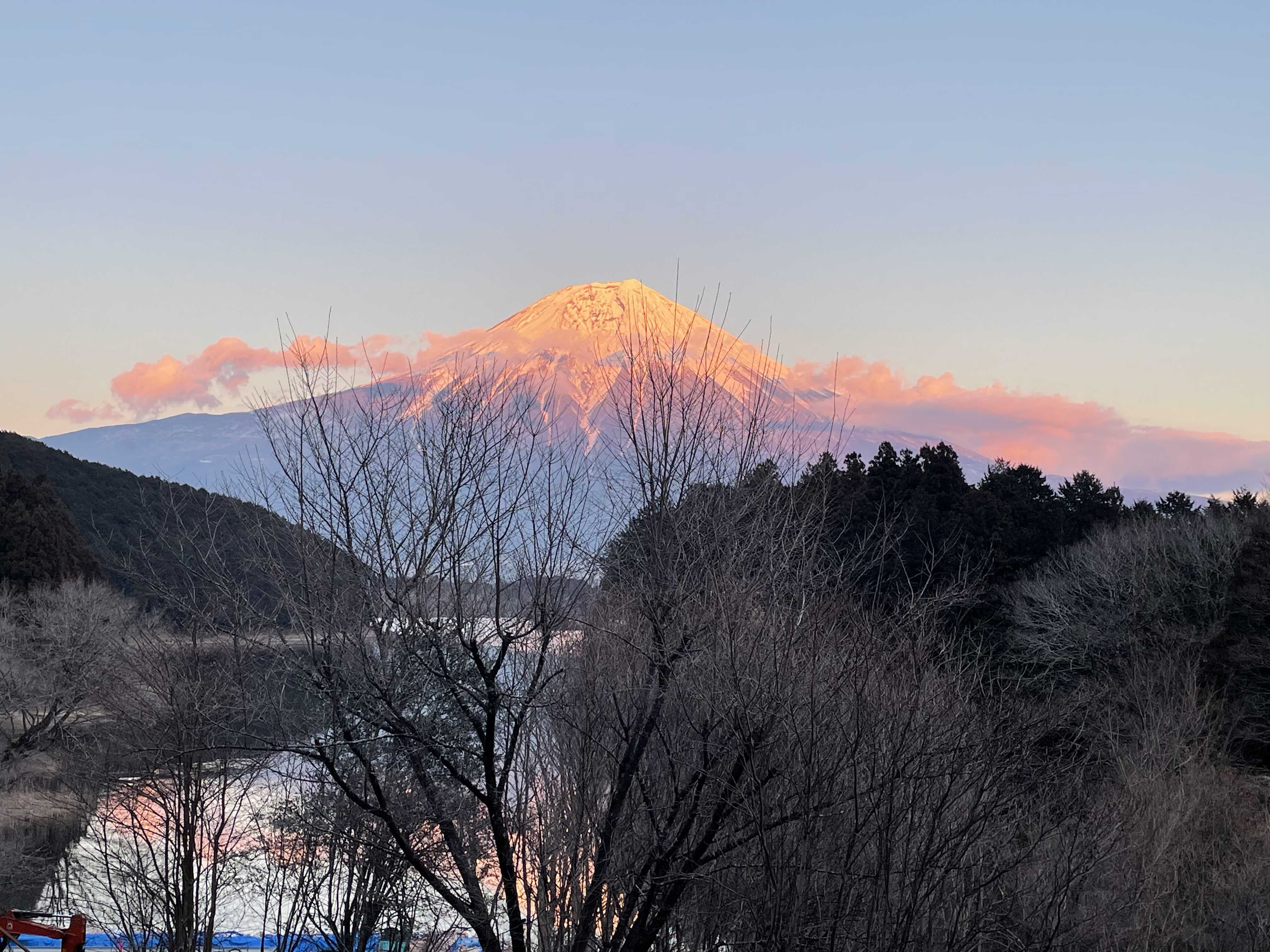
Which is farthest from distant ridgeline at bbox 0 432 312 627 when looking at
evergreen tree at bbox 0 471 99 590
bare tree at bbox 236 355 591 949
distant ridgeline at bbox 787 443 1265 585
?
distant ridgeline at bbox 787 443 1265 585

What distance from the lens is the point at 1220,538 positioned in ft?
101

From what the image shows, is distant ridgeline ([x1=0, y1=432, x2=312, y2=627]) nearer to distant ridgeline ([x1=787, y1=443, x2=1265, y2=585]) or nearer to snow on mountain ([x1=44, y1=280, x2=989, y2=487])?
snow on mountain ([x1=44, y1=280, x2=989, y2=487])

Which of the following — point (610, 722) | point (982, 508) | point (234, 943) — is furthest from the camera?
A: point (982, 508)

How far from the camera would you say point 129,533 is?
178ft

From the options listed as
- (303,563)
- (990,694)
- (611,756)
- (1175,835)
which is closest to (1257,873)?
(1175,835)

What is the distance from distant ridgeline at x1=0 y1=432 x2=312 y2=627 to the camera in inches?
316

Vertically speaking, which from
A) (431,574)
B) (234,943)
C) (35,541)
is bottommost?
(234,943)

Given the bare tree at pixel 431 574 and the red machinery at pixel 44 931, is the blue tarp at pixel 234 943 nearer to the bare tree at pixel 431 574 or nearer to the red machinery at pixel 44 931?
the red machinery at pixel 44 931

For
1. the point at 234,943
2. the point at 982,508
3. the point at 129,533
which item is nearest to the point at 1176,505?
the point at 982,508

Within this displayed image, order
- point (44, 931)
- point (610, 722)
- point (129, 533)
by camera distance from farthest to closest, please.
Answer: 1. point (129, 533)
2. point (44, 931)
3. point (610, 722)

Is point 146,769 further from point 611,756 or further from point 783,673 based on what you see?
point 783,673

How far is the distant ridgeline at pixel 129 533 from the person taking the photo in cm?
803

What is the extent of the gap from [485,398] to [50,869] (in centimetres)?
2046

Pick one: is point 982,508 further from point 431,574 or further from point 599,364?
point 431,574
